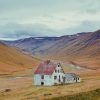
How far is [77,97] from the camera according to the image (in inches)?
2084

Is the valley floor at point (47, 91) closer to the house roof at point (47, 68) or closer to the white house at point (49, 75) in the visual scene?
the white house at point (49, 75)

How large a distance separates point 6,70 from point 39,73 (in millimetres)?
108571

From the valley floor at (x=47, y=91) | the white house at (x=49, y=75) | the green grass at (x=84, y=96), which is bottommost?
the green grass at (x=84, y=96)

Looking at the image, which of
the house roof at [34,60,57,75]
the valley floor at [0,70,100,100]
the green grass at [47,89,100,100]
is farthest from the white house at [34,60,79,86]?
the green grass at [47,89,100,100]

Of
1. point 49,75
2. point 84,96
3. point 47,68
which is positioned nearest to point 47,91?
point 49,75

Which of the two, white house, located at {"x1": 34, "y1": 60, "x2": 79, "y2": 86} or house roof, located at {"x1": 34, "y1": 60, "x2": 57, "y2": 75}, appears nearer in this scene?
white house, located at {"x1": 34, "y1": 60, "x2": 79, "y2": 86}

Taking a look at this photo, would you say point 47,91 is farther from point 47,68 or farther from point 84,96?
point 84,96

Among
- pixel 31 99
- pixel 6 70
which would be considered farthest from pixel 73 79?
pixel 6 70

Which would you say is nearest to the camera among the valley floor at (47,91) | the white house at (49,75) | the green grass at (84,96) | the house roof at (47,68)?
the green grass at (84,96)

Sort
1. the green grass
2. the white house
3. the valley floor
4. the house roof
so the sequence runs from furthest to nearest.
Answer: the house roof
the white house
the valley floor
the green grass

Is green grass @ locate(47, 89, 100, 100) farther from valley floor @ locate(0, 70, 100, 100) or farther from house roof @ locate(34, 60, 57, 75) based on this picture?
house roof @ locate(34, 60, 57, 75)

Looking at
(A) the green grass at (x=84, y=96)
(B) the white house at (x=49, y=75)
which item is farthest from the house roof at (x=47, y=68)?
(A) the green grass at (x=84, y=96)

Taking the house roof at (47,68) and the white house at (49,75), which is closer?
the white house at (49,75)

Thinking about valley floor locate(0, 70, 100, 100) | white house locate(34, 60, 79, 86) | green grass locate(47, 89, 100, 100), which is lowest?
green grass locate(47, 89, 100, 100)
